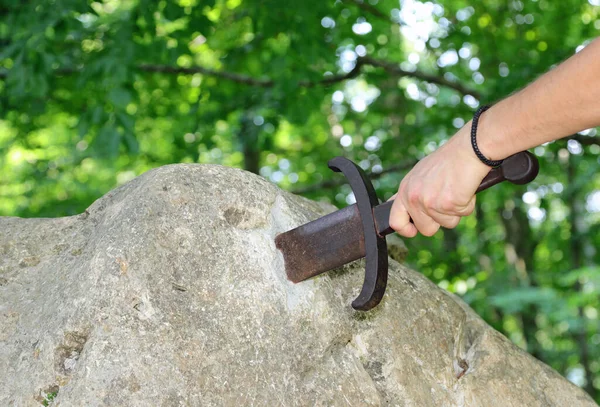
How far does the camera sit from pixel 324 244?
173cm

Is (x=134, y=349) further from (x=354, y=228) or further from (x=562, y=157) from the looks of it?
(x=562, y=157)

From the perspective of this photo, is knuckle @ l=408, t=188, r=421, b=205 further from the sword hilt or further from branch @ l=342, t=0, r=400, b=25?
branch @ l=342, t=0, r=400, b=25

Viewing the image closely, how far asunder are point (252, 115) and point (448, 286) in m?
2.21

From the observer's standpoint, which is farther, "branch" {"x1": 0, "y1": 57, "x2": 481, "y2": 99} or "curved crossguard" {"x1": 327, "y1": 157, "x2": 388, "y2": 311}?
"branch" {"x1": 0, "y1": 57, "x2": 481, "y2": 99}

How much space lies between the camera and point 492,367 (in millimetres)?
2061

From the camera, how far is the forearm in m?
1.36

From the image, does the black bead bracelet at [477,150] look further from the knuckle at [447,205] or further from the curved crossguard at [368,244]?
the curved crossguard at [368,244]

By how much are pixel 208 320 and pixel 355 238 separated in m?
0.45

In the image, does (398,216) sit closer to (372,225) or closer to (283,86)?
(372,225)

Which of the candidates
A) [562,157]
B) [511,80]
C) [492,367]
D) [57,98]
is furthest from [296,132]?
[492,367]

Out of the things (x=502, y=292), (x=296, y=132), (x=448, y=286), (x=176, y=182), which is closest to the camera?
(x=176, y=182)

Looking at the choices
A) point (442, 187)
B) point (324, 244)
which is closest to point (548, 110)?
point (442, 187)

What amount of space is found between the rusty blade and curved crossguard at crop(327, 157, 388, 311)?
0.04 m

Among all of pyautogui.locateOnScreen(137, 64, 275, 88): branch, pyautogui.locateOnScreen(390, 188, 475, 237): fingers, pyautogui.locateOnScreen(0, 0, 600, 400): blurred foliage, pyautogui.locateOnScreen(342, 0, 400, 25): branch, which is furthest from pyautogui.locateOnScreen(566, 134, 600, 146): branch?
pyautogui.locateOnScreen(390, 188, 475, 237): fingers
